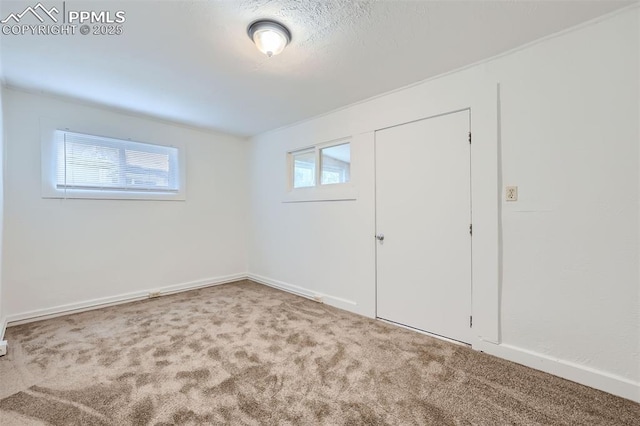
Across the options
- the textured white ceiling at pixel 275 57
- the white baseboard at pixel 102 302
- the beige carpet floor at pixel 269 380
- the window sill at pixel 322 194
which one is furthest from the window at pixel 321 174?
the white baseboard at pixel 102 302

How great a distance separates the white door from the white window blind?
3.02 m

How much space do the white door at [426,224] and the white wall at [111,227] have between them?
8.99ft

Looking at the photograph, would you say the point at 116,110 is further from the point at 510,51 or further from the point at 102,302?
the point at 510,51

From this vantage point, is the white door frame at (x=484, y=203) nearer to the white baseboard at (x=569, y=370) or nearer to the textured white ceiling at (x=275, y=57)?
the white baseboard at (x=569, y=370)

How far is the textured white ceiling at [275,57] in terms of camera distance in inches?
68.3

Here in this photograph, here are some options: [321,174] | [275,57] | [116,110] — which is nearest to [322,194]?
[321,174]

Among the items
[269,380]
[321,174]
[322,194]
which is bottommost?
[269,380]

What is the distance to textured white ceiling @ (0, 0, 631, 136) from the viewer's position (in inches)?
68.3

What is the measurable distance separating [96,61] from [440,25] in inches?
106

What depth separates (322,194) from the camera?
3631mm

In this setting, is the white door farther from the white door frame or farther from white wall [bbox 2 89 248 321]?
white wall [bbox 2 89 248 321]

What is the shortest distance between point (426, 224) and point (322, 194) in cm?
142

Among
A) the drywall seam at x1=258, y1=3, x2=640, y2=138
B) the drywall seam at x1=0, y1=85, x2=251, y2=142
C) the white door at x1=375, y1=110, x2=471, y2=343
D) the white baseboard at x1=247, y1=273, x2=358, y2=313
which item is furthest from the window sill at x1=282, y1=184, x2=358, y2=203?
the drywall seam at x1=0, y1=85, x2=251, y2=142

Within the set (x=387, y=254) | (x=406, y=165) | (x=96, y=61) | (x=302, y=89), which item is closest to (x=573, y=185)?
(x=406, y=165)
